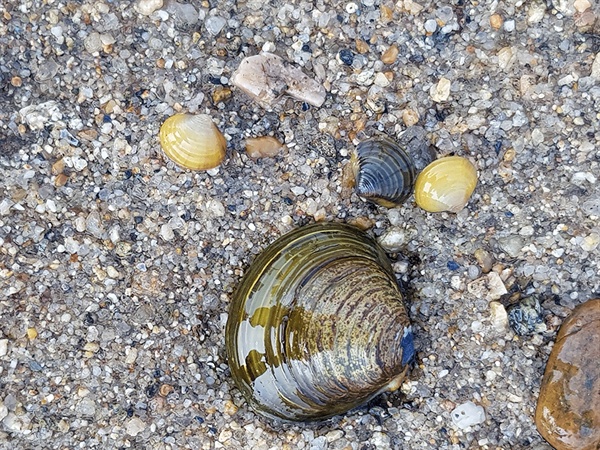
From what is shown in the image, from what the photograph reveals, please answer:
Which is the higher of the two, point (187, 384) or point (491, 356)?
point (491, 356)

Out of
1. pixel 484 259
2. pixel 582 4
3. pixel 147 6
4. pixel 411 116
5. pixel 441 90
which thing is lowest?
pixel 484 259

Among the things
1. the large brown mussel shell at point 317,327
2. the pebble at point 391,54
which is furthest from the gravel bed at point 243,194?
the large brown mussel shell at point 317,327

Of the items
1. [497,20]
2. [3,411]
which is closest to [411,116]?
[497,20]

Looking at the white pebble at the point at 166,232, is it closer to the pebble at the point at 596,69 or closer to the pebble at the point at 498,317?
the pebble at the point at 498,317

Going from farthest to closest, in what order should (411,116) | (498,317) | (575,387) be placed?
1. (411,116)
2. (498,317)
3. (575,387)

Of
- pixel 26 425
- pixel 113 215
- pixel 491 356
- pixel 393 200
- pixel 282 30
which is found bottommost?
pixel 26 425

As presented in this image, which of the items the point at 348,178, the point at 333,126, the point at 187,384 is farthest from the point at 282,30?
the point at 187,384

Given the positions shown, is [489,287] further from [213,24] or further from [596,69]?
[213,24]

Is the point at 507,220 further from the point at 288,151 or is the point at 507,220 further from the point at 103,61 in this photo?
the point at 103,61
